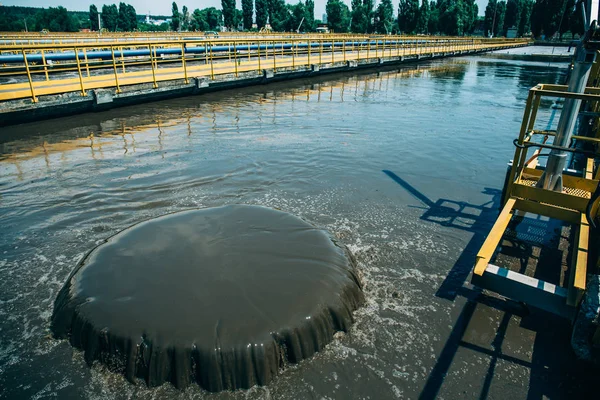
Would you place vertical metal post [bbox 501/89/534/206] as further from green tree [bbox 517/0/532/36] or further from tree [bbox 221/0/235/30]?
green tree [bbox 517/0/532/36]

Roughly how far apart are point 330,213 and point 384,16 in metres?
94.6

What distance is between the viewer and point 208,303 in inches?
137

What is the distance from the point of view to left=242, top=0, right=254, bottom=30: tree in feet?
324

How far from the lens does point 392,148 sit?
9070 mm

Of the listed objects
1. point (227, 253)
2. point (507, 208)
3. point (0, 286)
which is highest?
point (507, 208)

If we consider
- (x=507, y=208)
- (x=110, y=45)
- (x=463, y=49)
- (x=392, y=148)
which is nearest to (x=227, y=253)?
(x=507, y=208)

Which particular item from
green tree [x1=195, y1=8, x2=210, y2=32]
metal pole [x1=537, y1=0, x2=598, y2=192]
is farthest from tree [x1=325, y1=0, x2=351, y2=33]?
metal pole [x1=537, y1=0, x2=598, y2=192]

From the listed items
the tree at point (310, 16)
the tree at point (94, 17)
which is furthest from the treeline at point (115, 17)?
the tree at point (310, 16)

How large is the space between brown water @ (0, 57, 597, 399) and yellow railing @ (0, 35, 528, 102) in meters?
1.44

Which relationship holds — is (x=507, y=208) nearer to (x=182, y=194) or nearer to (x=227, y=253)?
(x=227, y=253)

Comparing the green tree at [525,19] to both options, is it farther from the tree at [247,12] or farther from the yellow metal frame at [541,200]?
the yellow metal frame at [541,200]

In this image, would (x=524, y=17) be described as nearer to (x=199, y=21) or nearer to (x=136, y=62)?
(x=199, y=21)

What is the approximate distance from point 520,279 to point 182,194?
492cm

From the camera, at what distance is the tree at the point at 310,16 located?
3644 inches
